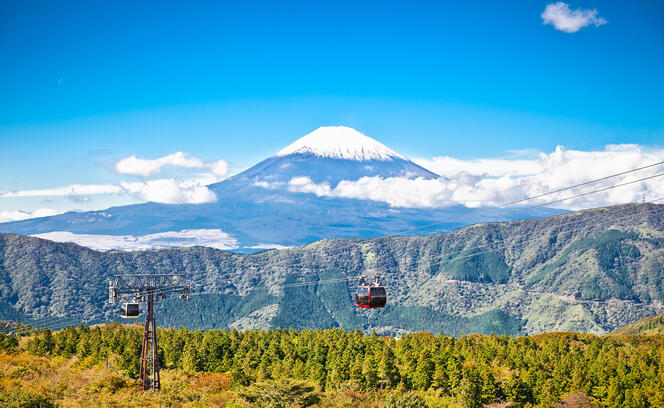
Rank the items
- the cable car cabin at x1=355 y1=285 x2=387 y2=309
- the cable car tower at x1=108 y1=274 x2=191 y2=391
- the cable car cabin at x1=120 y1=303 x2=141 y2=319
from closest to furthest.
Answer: the cable car cabin at x1=355 y1=285 x2=387 y2=309 < the cable car tower at x1=108 y1=274 x2=191 y2=391 < the cable car cabin at x1=120 y1=303 x2=141 y2=319

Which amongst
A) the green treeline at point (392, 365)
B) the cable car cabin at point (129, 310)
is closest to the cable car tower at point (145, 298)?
the cable car cabin at point (129, 310)

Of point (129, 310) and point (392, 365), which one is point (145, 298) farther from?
point (392, 365)

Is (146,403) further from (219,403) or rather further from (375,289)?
(375,289)

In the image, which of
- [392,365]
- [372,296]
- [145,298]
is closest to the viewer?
[372,296]

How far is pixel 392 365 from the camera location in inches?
4852

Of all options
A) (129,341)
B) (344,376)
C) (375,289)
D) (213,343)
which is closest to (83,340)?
(129,341)

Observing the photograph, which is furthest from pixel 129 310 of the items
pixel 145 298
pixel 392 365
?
pixel 392 365

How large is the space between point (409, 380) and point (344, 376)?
13852 mm

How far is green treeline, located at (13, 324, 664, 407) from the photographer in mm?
110375

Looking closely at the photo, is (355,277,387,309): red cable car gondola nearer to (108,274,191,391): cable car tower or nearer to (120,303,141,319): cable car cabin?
(108,274,191,391): cable car tower

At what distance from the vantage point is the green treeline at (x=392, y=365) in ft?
362

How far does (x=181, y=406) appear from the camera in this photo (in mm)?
73938

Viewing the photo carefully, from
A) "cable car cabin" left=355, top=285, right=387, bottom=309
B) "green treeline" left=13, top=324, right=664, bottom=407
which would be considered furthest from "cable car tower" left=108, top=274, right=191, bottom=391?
"green treeline" left=13, top=324, right=664, bottom=407

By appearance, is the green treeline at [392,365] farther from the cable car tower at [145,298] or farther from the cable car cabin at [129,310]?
the cable car cabin at [129,310]
